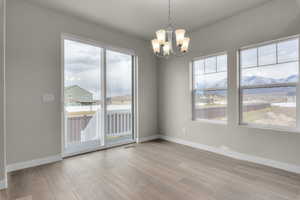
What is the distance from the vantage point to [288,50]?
2.69m

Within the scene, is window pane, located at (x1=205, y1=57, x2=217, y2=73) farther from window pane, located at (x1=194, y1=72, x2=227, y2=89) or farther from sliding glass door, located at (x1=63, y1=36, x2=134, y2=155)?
sliding glass door, located at (x1=63, y1=36, x2=134, y2=155)

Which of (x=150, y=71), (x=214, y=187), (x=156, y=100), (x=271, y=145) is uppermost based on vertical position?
(x=150, y=71)

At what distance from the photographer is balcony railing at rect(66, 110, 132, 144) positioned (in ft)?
11.4

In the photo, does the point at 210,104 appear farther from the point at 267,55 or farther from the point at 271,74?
the point at 267,55

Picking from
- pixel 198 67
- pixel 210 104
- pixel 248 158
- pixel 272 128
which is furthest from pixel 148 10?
pixel 248 158

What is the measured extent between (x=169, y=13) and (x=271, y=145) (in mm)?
3184

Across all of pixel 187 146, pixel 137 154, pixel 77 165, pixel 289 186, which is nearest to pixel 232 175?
pixel 289 186

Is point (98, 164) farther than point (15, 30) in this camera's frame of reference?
Yes

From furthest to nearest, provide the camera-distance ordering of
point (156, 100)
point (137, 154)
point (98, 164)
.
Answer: point (156, 100)
point (137, 154)
point (98, 164)

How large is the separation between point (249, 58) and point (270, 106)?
1.03 metres

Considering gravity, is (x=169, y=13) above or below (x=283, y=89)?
above

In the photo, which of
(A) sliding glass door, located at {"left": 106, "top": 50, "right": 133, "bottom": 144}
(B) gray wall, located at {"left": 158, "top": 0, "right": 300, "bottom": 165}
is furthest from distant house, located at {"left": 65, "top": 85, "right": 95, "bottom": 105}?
(B) gray wall, located at {"left": 158, "top": 0, "right": 300, "bottom": 165}

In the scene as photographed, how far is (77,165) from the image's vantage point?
290 cm

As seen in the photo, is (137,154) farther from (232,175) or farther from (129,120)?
(232,175)
